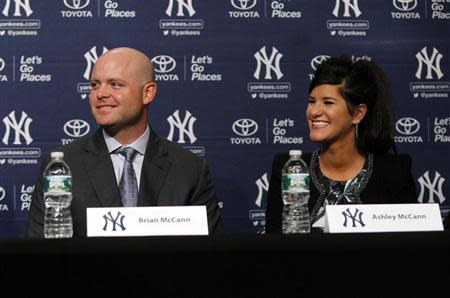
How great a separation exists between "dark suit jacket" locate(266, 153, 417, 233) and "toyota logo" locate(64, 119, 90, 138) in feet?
3.42

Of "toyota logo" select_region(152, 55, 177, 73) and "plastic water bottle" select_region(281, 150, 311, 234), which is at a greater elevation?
"toyota logo" select_region(152, 55, 177, 73)

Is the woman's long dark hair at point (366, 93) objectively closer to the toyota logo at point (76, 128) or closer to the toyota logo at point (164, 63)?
the toyota logo at point (164, 63)

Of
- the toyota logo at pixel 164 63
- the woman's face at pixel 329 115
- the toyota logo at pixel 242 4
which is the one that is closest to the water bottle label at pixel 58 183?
the woman's face at pixel 329 115

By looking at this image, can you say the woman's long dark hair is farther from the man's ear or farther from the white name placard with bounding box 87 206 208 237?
the white name placard with bounding box 87 206 208 237

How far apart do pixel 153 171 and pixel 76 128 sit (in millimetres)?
958

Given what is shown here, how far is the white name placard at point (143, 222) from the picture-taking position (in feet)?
6.57

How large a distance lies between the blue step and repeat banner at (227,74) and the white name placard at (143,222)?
1832mm

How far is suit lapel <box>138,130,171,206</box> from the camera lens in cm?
291

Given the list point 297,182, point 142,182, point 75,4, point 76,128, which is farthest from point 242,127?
point 297,182

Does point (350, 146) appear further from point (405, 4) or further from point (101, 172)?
point (405, 4)

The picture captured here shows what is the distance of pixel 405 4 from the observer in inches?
159

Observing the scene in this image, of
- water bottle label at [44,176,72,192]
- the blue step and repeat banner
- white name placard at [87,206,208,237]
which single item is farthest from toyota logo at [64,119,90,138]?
white name placard at [87,206,208,237]

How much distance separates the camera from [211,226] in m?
2.90

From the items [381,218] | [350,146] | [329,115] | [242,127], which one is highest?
[242,127]
